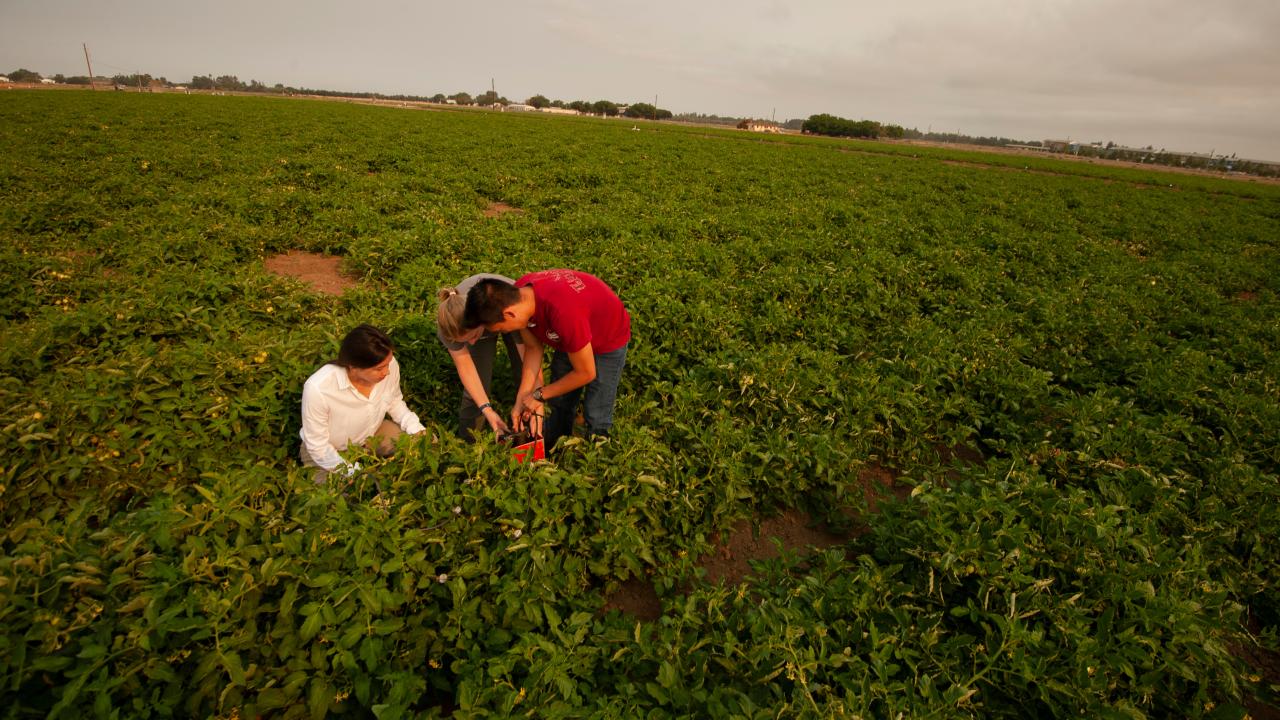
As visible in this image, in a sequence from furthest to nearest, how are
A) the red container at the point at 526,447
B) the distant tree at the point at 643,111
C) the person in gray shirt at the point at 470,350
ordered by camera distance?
1. the distant tree at the point at 643,111
2. the person in gray shirt at the point at 470,350
3. the red container at the point at 526,447

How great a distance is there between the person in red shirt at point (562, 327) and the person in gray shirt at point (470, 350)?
0.62ft

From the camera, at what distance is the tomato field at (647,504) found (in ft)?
6.50

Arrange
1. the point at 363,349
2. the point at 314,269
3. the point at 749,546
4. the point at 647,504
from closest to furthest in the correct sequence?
the point at 363,349
the point at 647,504
the point at 749,546
the point at 314,269

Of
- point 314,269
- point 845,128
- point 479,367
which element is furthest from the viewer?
point 845,128

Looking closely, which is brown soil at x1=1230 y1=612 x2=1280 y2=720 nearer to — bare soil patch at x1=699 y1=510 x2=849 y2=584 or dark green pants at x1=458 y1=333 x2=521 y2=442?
bare soil patch at x1=699 y1=510 x2=849 y2=584

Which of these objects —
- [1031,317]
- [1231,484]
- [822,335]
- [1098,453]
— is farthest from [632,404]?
[1031,317]

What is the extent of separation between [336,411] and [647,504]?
212 centimetres

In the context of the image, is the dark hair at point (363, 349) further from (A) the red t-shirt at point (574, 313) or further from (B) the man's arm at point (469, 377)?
(A) the red t-shirt at point (574, 313)

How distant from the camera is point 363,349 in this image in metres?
3.05

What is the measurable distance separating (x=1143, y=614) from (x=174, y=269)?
9214 millimetres

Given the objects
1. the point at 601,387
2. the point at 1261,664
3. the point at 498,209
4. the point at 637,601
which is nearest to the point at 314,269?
the point at 498,209

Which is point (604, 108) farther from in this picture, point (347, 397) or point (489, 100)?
point (347, 397)

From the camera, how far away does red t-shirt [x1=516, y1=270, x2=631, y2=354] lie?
10.2 ft

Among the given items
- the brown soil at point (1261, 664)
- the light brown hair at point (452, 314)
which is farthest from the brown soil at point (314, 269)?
the brown soil at point (1261, 664)
